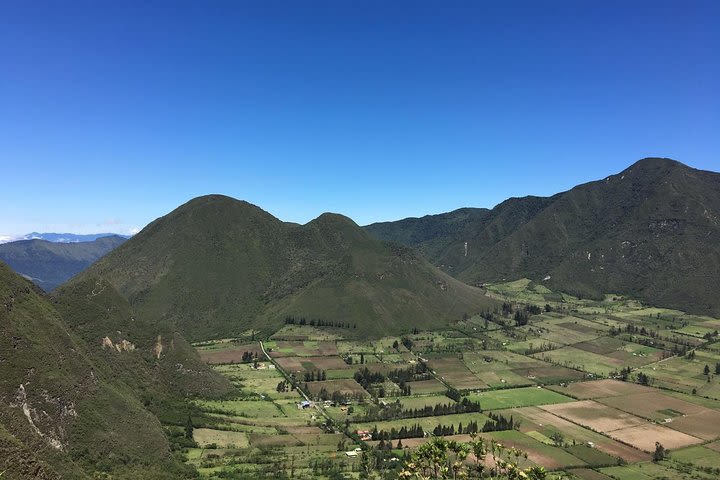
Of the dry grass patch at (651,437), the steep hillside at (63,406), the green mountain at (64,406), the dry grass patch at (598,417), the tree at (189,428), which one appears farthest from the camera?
the dry grass patch at (598,417)

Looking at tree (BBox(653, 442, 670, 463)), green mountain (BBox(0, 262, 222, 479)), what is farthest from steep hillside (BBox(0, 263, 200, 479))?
tree (BBox(653, 442, 670, 463))

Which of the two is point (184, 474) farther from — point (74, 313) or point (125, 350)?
point (74, 313)

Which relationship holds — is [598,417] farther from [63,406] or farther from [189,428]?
[63,406]

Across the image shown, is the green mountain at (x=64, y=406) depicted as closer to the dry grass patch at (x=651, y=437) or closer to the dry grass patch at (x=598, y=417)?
the dry grass patch at (x=598, y=417)

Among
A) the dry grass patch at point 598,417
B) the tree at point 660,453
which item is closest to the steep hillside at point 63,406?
the tree at point 660,453

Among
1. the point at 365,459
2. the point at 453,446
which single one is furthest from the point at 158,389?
the point at 453,446

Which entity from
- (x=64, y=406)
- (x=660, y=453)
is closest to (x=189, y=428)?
(x=64, y=406)
